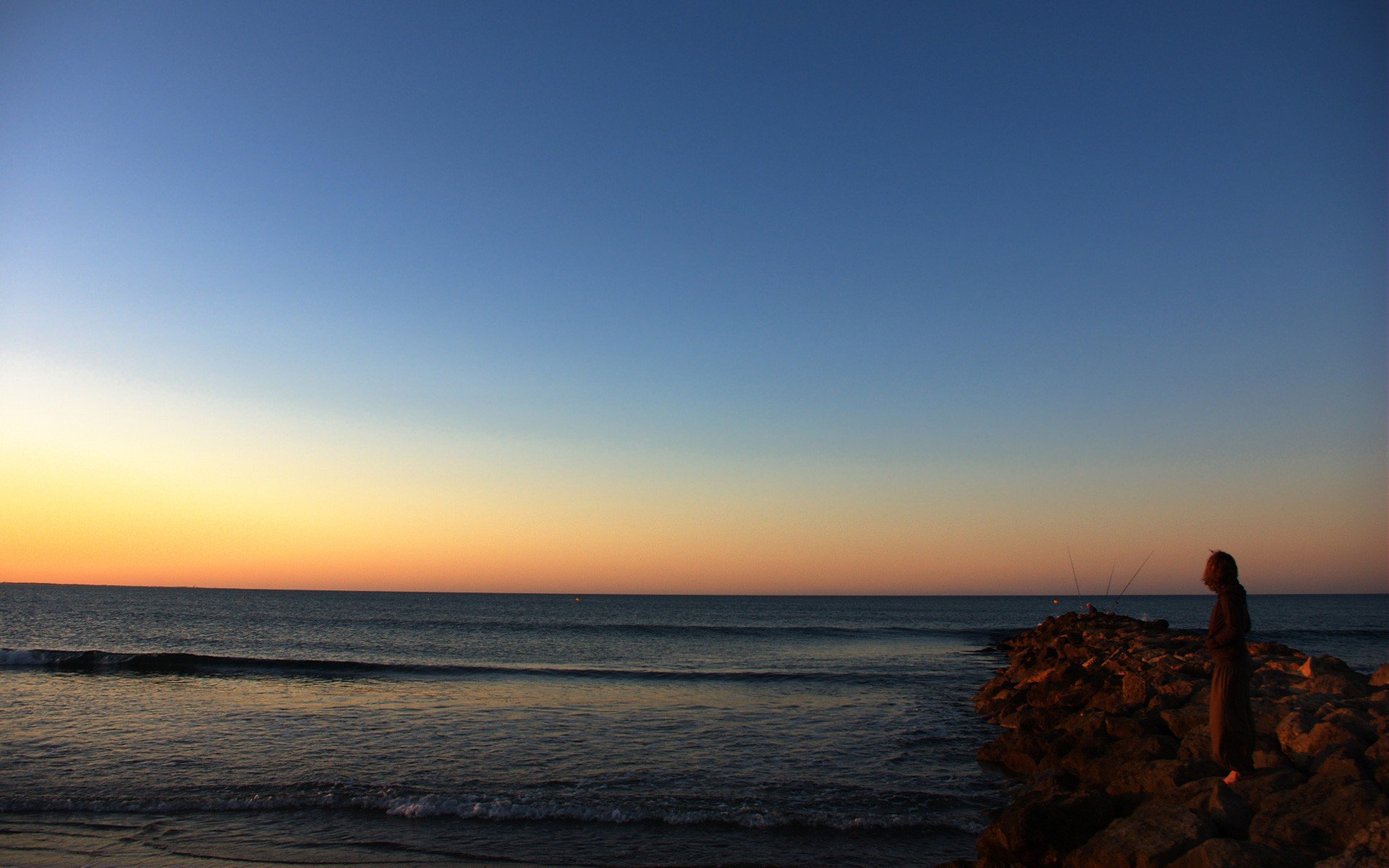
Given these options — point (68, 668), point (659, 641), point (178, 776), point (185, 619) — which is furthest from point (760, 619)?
point (178, 776)

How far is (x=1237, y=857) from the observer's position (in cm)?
566

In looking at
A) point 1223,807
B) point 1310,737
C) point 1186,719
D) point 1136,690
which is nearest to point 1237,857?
point 1223,807

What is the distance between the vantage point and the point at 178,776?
11.5 meters

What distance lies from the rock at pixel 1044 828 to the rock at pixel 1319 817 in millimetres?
1291

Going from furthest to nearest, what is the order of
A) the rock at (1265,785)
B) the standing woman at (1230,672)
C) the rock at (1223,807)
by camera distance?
the standing woman at (1230,672) < the rock at (1265,785) < the rock at (1223,807)

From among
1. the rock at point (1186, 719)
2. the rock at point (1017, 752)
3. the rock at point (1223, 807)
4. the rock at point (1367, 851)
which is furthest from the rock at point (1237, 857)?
the rock at point (1017, 752)

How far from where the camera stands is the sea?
8.70 metres

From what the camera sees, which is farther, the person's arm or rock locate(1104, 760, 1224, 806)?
rock locate(1104, 760, 1224, 806)

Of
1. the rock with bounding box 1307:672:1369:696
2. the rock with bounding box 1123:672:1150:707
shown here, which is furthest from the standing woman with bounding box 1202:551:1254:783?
the rock with bounding box 1123:672:1150:707

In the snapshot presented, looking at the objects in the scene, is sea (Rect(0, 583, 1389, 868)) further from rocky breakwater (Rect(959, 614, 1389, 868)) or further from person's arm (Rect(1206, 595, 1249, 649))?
person's arm (Rect(1206, 595, 1249, 649))

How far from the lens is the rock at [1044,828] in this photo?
6992mm

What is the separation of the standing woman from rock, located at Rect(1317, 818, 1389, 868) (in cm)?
191

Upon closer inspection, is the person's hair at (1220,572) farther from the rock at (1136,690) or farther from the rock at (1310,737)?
the rock at (1136,690)

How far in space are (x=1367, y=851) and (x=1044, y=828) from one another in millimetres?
2386
